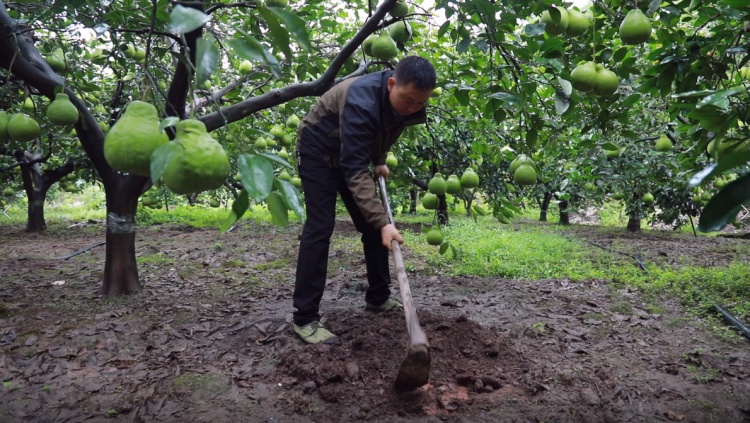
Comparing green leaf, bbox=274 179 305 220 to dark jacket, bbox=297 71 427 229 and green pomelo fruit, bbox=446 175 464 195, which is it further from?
green pomelo fruit, bbox=446 175 464 195

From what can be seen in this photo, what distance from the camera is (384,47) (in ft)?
8.04

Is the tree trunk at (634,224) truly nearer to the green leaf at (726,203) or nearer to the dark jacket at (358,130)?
the dark jacket at (358,130)

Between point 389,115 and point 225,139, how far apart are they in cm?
197

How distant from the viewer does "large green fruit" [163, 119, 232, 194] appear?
0.99m

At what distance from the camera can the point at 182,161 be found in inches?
38.8

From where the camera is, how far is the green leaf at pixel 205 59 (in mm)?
831

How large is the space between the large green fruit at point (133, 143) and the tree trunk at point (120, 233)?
2.26 metres

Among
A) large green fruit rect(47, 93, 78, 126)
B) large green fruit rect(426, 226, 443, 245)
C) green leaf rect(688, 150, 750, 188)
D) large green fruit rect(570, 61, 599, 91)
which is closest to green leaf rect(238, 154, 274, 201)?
green leaf rect(688, 150, 750, 188)

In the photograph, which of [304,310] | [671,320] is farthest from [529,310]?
[304,310]

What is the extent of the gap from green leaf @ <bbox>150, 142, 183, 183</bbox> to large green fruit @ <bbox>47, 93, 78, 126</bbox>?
150 centimetres

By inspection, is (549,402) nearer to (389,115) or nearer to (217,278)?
(389,115)

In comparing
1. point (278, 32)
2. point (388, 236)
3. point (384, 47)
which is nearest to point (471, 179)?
point (388, 236)

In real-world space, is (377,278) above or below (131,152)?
below

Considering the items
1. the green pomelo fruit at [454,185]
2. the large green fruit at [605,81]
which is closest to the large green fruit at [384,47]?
the green pomelo fruit at [454,185]
